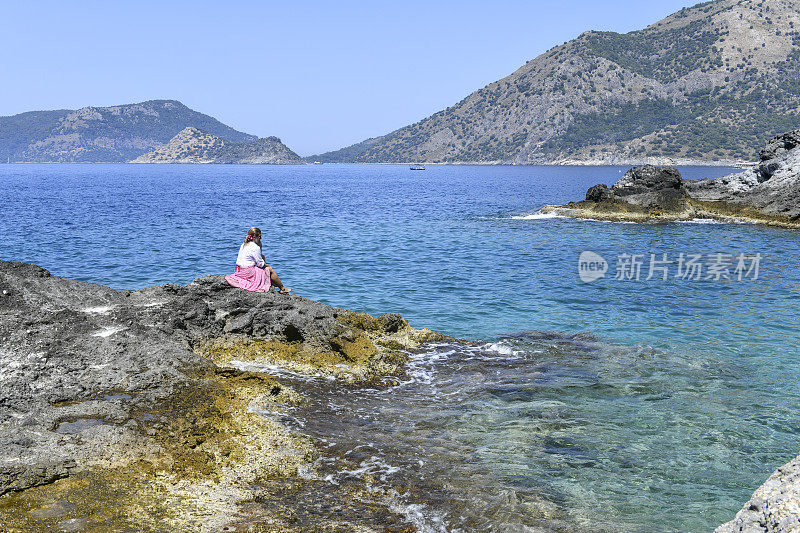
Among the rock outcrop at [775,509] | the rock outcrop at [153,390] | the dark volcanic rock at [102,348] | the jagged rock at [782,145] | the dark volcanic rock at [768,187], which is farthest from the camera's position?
the jagged rock at [782,145]

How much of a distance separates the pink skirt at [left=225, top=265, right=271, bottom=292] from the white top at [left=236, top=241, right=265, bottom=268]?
118 millimetres

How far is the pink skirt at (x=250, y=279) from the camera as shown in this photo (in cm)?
1345

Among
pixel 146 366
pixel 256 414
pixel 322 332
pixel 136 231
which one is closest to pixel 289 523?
pixel 256 414

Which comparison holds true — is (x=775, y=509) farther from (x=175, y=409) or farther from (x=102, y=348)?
(x=102, y=348)

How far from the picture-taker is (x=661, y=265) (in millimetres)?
25672

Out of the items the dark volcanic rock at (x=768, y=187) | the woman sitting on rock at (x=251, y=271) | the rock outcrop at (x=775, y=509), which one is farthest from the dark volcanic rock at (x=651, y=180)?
the rock outcrop at (x=775, y=509)

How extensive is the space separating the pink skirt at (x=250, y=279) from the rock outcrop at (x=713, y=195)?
33.9 metres

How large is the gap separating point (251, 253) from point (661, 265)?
19.4 m

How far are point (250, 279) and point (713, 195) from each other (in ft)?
134

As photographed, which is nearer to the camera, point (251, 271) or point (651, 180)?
point (251, 271)

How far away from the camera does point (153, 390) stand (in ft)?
28.3

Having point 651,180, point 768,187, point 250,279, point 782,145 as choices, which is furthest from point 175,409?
point 782,145

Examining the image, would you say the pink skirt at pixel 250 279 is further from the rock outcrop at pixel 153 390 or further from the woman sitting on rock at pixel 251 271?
the rock outcrop at pixel 153 390

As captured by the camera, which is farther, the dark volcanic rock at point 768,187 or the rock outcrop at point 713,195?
the rock outcrop at point 713,195
